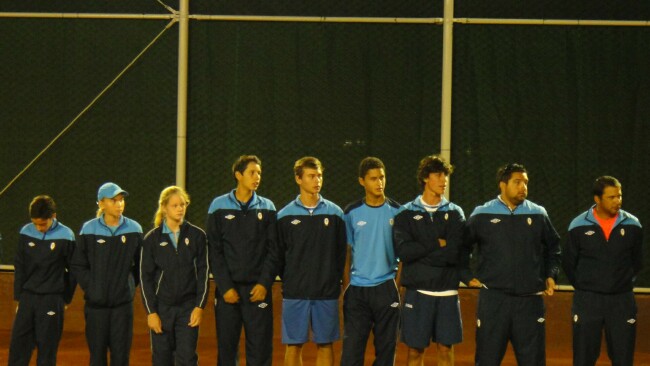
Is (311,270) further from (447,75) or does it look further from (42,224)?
(447,75)

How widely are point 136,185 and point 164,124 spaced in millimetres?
632

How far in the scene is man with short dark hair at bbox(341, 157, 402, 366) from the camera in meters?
5.70

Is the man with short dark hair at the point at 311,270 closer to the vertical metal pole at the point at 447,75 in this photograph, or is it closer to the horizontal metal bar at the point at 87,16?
the vertical metal pole at the point at 447,75

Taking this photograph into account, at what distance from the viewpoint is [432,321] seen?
5.65 m

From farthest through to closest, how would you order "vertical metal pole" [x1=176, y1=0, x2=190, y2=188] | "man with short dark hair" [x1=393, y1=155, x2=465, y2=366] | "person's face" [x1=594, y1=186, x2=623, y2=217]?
"vertical metal pole" [x1=176, y1=0, x2=190, y2=188]
"person's face" [x1=594, y1=186, x2=623, y2=217]
"man with short dark hair" [x1=393, y1=155, x2=465, y2=366]

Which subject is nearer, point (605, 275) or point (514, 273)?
point (514, 273)

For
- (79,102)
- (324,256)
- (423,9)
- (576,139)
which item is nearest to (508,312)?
(324,256)

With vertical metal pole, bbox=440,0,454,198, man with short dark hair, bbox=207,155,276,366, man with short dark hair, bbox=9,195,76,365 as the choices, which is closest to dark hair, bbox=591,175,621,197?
man with short dark hair, bbox=207,155,276,366

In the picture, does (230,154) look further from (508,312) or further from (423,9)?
(508,312)

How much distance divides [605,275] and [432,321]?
1126 millimetres

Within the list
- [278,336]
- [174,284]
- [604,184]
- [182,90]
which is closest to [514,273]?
[604,184]

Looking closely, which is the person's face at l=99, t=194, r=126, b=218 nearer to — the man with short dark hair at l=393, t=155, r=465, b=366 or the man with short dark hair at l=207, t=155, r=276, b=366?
the man with short dark hair at l=207, t=155, r=276, b=366

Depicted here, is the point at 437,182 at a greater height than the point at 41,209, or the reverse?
the point at 437,182

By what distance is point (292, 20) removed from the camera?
8.29m
